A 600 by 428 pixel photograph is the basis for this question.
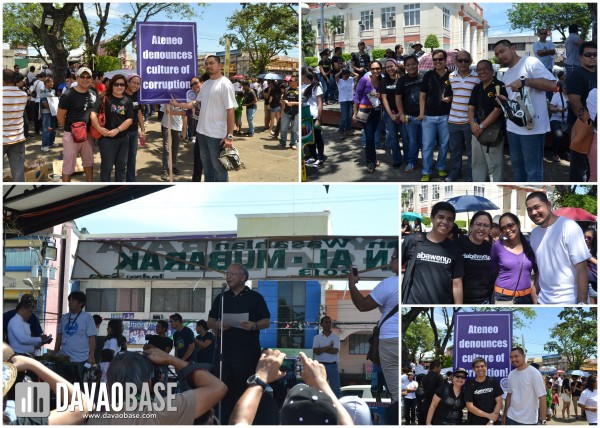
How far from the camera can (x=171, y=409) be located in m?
5.07

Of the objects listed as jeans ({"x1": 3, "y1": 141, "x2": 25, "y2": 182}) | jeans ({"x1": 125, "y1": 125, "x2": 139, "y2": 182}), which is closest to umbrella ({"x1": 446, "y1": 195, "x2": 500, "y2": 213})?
jeans ({"x1": 125, "y1": 125, "x2": 139, "y2": 182})

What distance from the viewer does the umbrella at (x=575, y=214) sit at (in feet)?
18.6

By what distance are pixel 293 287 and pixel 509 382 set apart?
1.86 meters

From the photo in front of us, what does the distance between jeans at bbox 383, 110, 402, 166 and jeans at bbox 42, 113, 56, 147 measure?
3.43 m

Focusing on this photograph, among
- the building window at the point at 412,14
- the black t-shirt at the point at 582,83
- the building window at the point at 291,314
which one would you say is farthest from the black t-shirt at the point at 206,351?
the black t-shirt at the point at 582,83

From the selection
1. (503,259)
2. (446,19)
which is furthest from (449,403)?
(446,19)

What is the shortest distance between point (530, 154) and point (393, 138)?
149cm

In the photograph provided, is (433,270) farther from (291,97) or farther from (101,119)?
(291,97)

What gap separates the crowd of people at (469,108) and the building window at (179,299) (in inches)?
74.5

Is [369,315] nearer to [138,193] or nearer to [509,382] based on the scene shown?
[509,382]

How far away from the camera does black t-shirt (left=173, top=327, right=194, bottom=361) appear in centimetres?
593

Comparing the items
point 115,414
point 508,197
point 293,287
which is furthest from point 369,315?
point 115,414

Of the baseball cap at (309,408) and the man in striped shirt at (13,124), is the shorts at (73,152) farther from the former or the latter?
the baseball cap at (309,408)

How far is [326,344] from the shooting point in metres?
5.88
